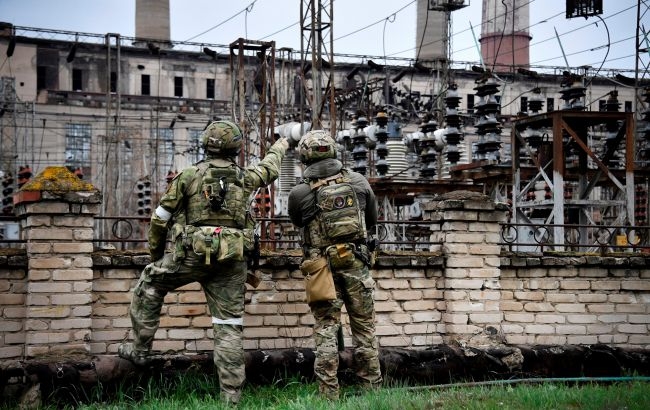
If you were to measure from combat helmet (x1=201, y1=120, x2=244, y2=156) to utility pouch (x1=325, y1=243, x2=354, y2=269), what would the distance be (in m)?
1.18

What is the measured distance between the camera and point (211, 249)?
7121mm

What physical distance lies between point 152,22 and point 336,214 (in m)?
45.6

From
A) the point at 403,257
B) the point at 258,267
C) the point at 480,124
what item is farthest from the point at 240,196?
the point at 480,124

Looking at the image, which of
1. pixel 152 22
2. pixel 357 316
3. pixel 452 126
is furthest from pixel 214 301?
pixel 152 22

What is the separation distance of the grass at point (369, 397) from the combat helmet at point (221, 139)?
2058mm

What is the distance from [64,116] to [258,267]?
42.9 meters

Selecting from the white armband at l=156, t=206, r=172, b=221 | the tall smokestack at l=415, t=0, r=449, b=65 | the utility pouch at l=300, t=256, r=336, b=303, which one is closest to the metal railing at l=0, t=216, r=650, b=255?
the white armband at l=156, t=206, r=172, b=221

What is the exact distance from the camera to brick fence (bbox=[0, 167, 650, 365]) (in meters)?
7.97

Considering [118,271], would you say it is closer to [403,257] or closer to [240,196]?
[240,196]

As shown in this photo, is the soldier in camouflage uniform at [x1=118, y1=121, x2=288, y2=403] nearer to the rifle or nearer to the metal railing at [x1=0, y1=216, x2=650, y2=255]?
the rifle

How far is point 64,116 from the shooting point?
4894 cm

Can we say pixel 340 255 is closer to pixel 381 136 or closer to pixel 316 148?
pixel 316 148

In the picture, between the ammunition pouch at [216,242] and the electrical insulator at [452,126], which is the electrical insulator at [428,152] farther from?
the ammunition pouch at [216,242]

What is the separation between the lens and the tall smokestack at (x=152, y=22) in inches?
1976
